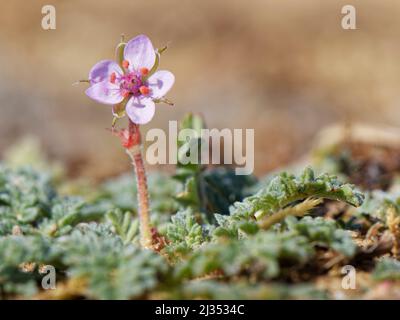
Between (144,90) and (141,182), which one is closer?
(144,90)

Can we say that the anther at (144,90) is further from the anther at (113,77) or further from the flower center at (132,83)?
the anther at (113,77)

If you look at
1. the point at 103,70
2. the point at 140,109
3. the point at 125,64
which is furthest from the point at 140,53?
the point at 140,109

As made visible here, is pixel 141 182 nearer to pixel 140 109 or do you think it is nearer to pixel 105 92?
pixel 140 109

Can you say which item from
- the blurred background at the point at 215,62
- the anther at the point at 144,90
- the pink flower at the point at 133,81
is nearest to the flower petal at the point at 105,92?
the pink flower at the point at 133,81

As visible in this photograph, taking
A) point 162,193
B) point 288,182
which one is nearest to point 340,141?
point 162,193

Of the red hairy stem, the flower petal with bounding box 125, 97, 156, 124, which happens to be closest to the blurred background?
the red hairy stem

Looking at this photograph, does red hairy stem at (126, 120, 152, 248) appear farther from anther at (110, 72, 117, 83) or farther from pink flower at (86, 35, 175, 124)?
anther at (110, 72, 117, 83)
